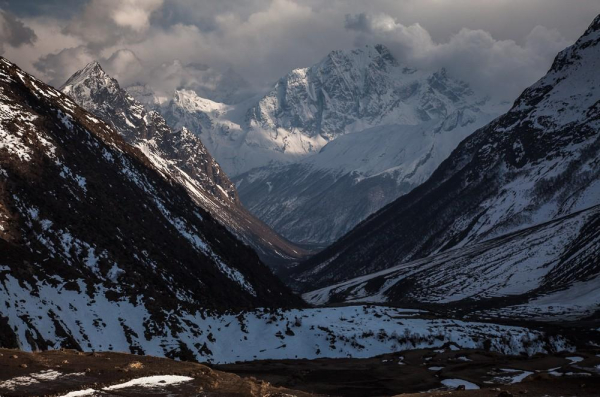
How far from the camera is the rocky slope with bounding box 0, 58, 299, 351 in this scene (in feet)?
201

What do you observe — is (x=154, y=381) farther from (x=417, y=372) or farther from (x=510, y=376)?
(x=417, y=372)

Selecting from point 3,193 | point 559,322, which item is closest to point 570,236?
point 559,322

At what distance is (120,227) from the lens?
4213 inches

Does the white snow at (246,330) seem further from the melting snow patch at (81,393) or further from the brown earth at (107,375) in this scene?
the melting snow patch at (81,393)

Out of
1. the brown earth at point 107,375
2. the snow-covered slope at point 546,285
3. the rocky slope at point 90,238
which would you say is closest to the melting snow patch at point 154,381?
the brown earth at point 107,375

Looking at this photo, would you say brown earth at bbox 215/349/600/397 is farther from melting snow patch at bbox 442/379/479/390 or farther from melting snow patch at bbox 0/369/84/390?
melting snow patch at bbox 0/369/84/390

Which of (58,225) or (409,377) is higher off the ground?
(58,225)

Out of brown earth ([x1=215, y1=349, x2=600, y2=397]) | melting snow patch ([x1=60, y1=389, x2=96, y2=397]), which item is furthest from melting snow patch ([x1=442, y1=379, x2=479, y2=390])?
melting snow patch ([x1=60, y1=389, x2=96, y2=397])

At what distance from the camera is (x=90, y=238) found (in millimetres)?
91938

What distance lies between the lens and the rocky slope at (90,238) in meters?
61.4

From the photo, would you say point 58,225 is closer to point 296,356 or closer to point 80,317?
point 80,317

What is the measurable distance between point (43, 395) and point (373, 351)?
168 ft

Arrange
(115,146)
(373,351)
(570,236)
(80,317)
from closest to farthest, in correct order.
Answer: (80,317) < (373,351) < (115,146) < (570,236)

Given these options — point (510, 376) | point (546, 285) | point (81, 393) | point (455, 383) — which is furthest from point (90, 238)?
point (546, 285)
